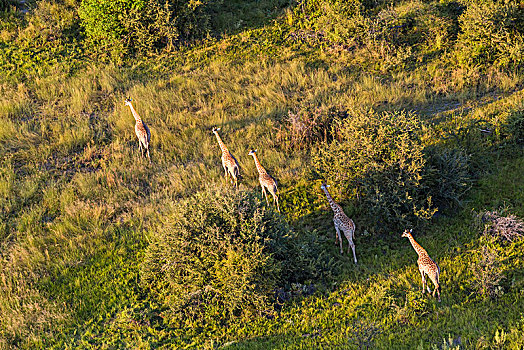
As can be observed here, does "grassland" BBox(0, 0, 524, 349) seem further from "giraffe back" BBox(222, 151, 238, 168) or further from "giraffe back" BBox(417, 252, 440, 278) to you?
"giraffe back" BBox(222, 151, 238, 168)

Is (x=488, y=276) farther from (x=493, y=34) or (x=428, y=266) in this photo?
(x=493, y=34)

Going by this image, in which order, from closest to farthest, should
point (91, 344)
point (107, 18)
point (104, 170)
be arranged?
point (91, 344) < point (104, 170) < point (107, 18)

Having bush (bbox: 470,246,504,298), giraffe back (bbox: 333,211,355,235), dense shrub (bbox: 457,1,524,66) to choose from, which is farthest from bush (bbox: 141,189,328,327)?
dense shrub (bbox: 457,1,524,66)

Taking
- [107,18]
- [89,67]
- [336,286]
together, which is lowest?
[336,286]

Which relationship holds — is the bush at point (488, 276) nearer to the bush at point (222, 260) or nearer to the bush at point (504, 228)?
the bush at point (504, 228)

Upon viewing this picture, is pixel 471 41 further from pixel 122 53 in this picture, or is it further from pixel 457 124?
pixel 122 53

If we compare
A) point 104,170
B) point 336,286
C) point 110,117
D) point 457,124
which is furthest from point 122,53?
point 336,286

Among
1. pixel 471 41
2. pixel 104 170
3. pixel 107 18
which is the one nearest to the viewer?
pixel 104 170

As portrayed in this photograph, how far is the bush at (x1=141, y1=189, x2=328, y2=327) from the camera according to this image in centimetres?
819

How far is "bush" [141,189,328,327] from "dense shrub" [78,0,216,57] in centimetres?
1212

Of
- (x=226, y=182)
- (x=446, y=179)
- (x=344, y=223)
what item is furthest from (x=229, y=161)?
(x=446, y=179)

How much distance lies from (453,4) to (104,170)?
14698 mm

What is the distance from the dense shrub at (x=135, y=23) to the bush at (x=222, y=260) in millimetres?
12117

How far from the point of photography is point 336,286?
8.73 m
